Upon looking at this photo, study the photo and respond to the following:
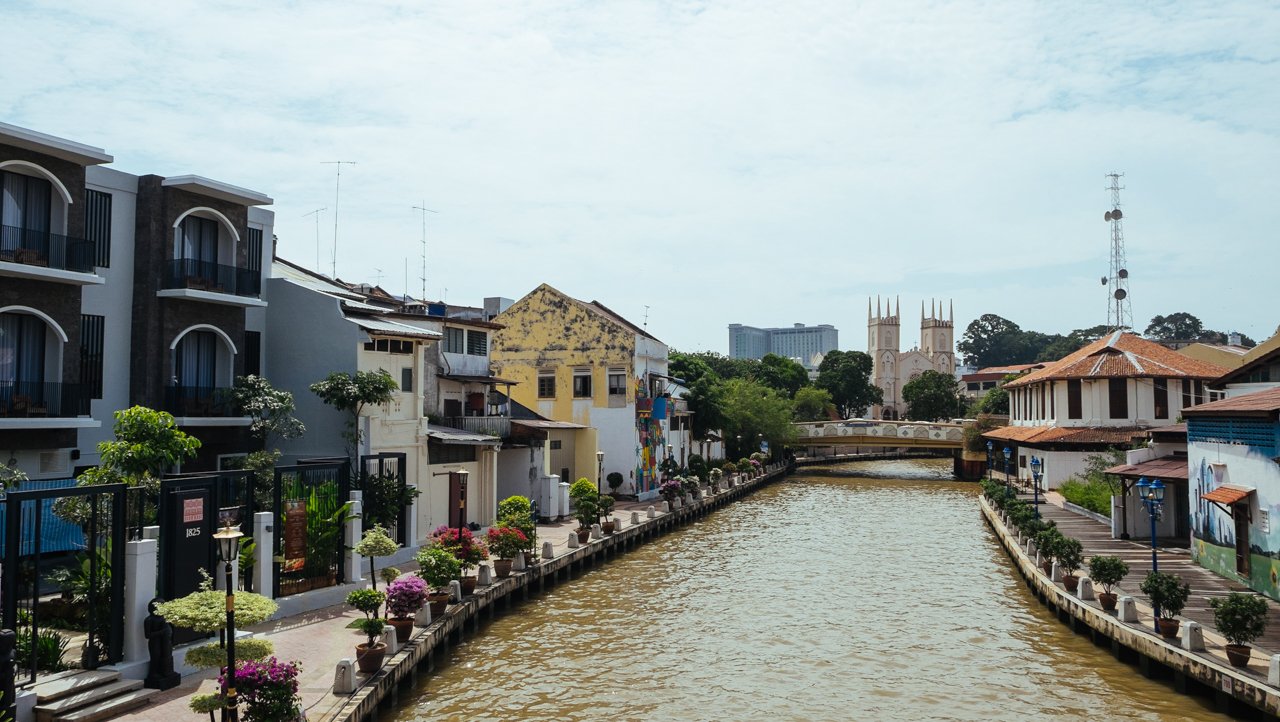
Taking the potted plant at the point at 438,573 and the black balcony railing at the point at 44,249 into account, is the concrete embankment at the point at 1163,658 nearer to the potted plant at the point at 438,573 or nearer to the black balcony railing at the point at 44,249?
the potted plant at the point at 438,573

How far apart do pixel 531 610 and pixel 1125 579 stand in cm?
1558

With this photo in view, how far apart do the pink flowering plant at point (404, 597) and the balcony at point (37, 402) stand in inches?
404

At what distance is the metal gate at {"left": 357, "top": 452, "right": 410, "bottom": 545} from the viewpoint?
25.1m

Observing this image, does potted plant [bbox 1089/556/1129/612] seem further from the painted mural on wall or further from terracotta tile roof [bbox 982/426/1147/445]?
terracotta tile roof [bbox 982/426/1147/445]

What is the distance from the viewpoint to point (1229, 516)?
23.1 m

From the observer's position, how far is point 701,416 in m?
62.9

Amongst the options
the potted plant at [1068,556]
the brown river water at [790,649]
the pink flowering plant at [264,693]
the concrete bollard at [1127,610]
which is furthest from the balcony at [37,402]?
the potted plant at [1068,556]

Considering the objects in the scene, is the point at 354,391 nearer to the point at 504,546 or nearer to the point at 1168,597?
the point at 504,546

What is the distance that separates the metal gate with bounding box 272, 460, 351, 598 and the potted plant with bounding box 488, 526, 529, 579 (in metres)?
4.96

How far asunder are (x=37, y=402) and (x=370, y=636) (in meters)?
12.0

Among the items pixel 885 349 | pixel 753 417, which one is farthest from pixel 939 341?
pixel 753 417

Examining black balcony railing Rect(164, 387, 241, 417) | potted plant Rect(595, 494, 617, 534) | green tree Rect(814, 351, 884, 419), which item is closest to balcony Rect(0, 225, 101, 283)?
black balcony railing Rect(164, 387, 241, 417)

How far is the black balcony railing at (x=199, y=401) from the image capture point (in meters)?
26.1

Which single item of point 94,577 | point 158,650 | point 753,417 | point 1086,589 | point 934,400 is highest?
point 934,400
